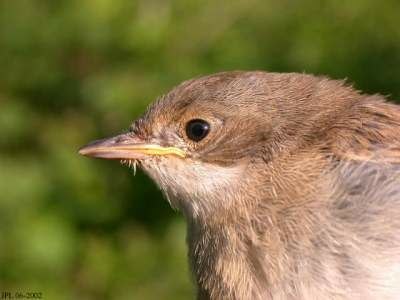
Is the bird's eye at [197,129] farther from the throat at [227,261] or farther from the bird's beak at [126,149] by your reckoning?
the throat at [227,261]

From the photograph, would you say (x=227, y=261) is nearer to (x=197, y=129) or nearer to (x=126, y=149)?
(x=197, y=129)

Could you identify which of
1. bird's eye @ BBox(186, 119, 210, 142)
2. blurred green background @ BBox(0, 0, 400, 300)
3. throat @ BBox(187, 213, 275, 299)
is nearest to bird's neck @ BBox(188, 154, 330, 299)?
throat @ BBox(187, 213, 275, 299)

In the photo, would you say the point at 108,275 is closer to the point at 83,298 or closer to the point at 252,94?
the point at 83,298

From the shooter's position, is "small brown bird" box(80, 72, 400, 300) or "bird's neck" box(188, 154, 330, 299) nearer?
"small brown bird" box(80, 72, 400, 300)

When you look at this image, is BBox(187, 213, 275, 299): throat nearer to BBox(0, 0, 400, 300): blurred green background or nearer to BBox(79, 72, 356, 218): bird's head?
BBox(79, 72, 356, 218): bird's head

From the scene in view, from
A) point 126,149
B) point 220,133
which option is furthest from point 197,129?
point 126,149

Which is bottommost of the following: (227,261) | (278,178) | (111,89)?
(227,261)

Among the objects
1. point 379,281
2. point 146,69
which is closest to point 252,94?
point 379,281
